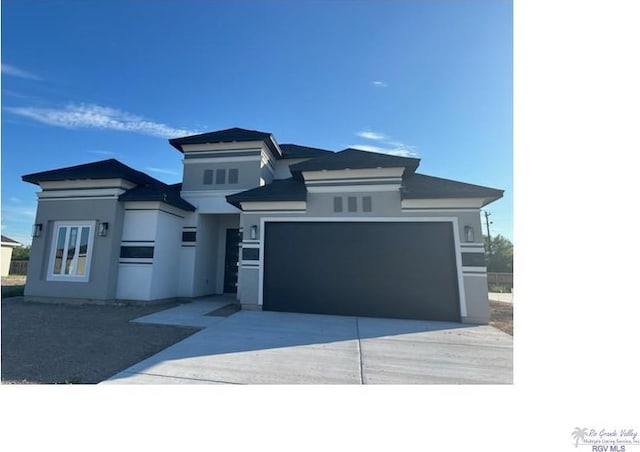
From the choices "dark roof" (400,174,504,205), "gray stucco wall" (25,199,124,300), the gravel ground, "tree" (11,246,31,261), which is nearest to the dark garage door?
"dark roof" (400,174,504,205)

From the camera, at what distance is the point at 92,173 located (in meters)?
7.36

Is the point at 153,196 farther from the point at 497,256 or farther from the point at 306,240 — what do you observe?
the point at 497,256

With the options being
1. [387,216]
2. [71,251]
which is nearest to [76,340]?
[71,251]

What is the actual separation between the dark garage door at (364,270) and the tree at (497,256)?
777mm

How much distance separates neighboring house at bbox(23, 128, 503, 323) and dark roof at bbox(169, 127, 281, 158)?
1.61 meters

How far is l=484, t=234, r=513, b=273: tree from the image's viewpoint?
4923 millimetres

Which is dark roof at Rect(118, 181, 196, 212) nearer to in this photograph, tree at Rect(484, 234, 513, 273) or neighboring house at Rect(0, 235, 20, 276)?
tree at Rect(484, 234, 513, 273)

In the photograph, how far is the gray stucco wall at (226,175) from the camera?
8641 mm

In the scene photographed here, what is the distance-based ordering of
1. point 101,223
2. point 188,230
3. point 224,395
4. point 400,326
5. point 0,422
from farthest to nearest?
point 188,230, point 101,223, point 400,326, point 224,395, point 0,422

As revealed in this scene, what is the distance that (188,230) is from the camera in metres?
8.55
